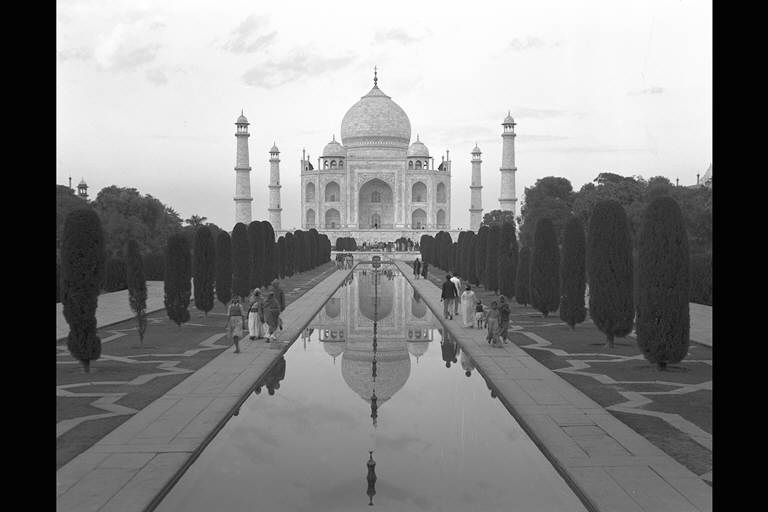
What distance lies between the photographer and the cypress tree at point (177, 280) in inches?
523

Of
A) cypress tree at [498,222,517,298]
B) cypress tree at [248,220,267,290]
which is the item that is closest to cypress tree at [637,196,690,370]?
cypress tree at [498,222,517,298]

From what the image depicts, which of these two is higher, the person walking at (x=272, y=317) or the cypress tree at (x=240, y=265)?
the cypress tree at (x=240, y=265)

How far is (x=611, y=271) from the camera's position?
36.1ft

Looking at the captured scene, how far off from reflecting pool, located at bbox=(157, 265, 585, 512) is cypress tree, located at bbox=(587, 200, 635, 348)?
2340mm

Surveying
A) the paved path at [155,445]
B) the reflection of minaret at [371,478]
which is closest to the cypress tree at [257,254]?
the paved path at [155,445]

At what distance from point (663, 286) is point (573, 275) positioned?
13.0 ft

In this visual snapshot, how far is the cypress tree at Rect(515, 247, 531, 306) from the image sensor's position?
16953mm

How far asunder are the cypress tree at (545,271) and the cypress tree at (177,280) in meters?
6.49

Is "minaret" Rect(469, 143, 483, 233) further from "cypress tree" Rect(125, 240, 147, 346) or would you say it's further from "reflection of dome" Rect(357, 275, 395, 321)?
"cypress tree" Rect(125, 240, 147, 346)

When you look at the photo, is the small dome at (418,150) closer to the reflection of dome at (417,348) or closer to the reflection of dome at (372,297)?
the reflection of dome at (372,297)

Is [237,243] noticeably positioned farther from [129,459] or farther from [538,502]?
[538,502]

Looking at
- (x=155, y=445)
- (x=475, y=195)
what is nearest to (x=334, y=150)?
(x=475, y=195)

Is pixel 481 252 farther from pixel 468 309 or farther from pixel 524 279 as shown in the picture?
pixel 468 309
